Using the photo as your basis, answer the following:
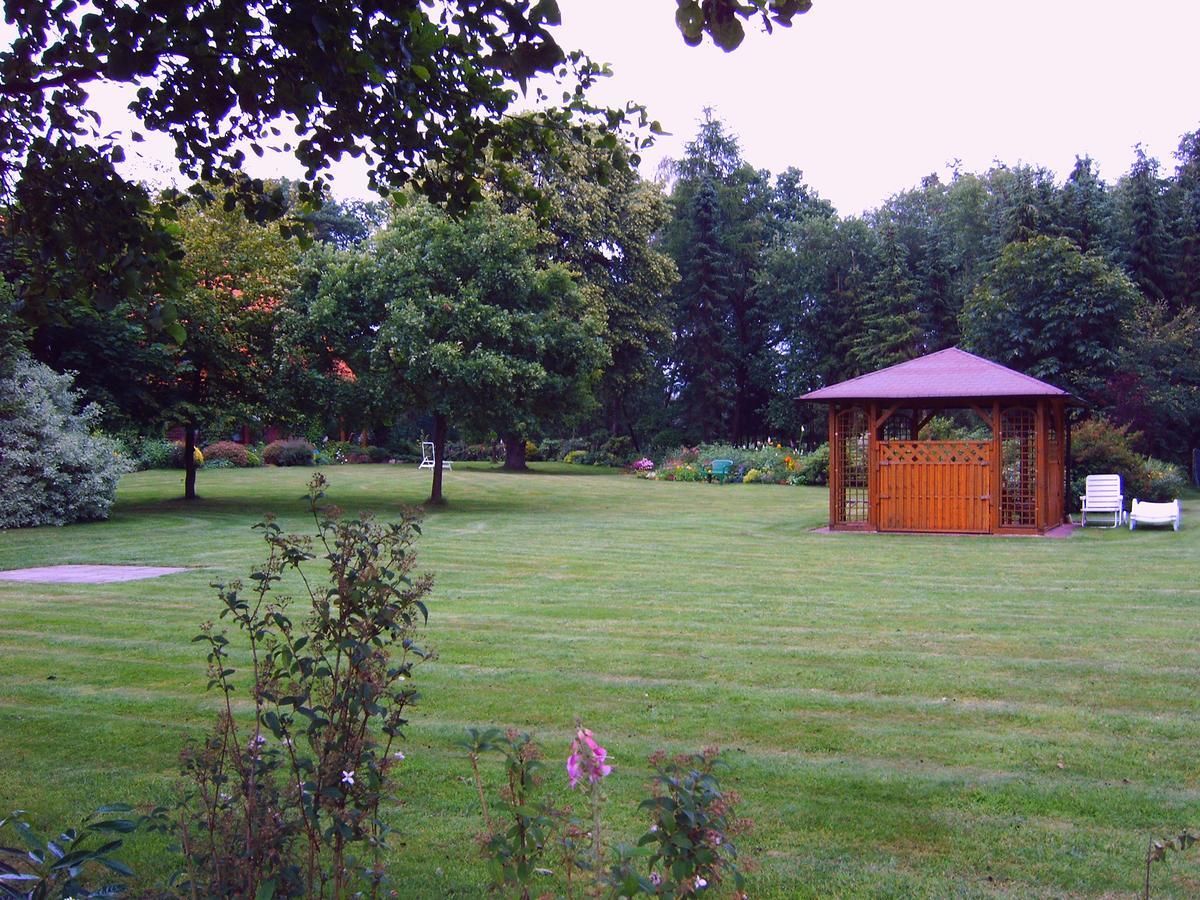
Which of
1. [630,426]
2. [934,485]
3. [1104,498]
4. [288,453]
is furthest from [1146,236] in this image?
[288,453]

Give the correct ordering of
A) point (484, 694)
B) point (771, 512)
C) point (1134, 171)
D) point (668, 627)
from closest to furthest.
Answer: point (484, 694), point (668, 627), point (771, 512), point (1134, 171)

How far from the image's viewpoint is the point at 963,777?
4.45m

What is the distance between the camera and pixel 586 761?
2.40 metres

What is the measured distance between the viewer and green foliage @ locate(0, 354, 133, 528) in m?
15.8

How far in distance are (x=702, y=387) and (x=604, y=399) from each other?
453 cm

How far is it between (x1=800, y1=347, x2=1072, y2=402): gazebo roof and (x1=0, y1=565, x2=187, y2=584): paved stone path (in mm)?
10276

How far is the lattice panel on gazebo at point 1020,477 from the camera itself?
57.1ft

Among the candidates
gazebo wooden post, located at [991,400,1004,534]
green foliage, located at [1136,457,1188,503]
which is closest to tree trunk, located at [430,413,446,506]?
gazebo wooden post, located at [991,400,1004,534]

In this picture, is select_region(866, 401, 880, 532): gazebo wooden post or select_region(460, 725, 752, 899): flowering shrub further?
select_region(866, 401, 880, 532): gazebo wooden post

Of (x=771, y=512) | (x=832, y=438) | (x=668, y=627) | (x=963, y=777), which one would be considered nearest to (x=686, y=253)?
(x=771, y=512)

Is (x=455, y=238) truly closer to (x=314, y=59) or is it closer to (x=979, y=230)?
(x=314, y=59)

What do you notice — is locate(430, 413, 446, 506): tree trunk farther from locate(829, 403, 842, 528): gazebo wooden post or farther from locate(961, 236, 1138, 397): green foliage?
locate(961, 236, 1138, 397): green foliage

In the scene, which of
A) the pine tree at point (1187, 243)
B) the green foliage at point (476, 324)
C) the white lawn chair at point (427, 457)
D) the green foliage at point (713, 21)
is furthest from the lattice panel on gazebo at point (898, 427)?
the white lawn chair at point (427, 457)

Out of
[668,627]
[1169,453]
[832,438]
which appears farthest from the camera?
[1169,453]
